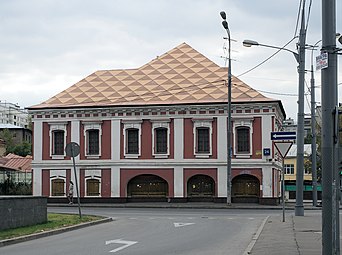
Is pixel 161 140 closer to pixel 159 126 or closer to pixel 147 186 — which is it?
pixel 159 126

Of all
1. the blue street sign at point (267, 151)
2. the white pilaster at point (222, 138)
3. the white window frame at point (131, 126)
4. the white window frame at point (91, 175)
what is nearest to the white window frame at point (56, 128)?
the white window frame at point (91, 175)

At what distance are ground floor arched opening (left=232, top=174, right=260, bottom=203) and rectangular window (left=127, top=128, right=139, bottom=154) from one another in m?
7.50

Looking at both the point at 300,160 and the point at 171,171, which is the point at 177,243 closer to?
the point at 300,160

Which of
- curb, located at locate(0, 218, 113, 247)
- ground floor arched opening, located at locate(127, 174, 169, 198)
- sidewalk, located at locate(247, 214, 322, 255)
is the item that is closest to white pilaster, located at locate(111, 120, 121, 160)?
ground floor arched opening, located at locate(127, 174, 169, 198)

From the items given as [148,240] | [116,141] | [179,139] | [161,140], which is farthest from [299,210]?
[116,141]

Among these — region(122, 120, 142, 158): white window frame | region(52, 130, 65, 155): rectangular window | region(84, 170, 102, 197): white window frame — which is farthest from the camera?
region(52, 130, 65, 155): rectangular window

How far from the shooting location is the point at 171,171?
4538 centimetres

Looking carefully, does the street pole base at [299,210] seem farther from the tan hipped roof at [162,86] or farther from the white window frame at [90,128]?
the white window frame at [90,128]

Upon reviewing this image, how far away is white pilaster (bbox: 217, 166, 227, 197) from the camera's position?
44.7 meters

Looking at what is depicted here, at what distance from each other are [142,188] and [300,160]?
21473mm

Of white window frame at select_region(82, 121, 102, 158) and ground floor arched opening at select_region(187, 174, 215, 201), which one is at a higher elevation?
white window frame at select_region(82, 121, 102, 158)

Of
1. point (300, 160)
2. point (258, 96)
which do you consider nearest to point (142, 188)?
point (258, 96)

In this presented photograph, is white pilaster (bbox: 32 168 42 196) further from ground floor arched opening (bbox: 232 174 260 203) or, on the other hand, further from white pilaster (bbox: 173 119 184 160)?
ground floor arched opening (bbox: 232 174 260 203)

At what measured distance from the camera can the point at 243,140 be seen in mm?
44656
